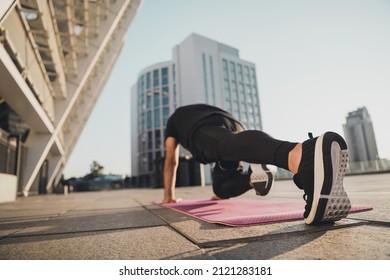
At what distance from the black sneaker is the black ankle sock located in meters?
0.08

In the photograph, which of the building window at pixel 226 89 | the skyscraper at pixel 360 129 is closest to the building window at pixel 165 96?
the building window at pixel 226 89

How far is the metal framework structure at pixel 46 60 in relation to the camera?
5547 mm

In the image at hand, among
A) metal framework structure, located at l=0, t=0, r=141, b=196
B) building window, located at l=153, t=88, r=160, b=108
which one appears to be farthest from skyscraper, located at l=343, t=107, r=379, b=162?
building window, located at l=153, t=88, r=160, b=108

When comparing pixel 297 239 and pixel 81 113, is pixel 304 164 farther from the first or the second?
pixel 81 113

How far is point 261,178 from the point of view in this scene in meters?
1.96

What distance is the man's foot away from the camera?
1.94 metres

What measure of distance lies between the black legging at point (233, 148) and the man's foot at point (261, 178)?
0.13 m

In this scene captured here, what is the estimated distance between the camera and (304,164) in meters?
1.09

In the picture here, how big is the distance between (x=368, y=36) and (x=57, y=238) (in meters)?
2.62

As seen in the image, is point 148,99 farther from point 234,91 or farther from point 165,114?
point 234,91

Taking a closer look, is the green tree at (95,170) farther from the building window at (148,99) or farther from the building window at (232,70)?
the building window at (232,70)

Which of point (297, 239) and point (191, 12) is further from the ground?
point (191, 12)
